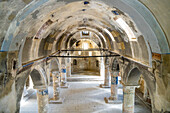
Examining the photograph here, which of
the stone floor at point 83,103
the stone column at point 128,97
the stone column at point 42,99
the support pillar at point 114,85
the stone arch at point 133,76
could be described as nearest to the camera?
the stone arch at point 133,76

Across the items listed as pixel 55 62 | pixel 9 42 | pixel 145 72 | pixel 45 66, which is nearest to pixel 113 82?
pixel 55 62

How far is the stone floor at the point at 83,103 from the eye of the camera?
1359cm

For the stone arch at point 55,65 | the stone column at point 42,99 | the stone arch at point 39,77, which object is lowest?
the stone column at point 42,99

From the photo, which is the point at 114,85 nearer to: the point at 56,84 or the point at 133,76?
the point at 133,76

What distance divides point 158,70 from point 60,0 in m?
4.32

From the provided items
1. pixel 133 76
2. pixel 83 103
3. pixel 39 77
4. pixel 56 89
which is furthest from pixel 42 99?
pixel 133 76

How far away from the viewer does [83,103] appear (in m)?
15.2

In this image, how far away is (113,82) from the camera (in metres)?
Answer: 15.1

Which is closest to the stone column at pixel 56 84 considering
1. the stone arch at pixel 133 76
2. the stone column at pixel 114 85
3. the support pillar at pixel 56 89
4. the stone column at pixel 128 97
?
the support pillar at pixel 56 89

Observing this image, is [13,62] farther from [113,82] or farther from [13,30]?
[113,82]

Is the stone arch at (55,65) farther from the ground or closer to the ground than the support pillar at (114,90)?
farther from the ground

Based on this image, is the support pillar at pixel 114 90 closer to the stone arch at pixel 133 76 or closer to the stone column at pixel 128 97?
the stone column at pixel 128 97

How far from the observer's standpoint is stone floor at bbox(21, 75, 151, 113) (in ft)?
44.6

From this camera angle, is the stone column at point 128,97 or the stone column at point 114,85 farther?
the stone column at point 114,85
